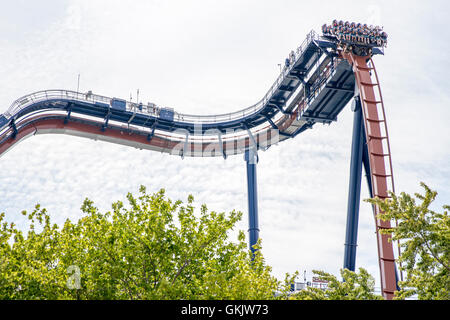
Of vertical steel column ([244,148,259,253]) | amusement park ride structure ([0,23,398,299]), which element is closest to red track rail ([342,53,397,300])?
amusement park ride structure ([0,23,398,299])

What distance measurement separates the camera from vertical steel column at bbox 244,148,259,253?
147 ft

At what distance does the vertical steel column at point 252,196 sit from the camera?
4484 centimetres

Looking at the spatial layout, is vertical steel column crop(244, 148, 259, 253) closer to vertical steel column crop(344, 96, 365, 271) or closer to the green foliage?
vertical steel column crop(344, 96, 365, 271)

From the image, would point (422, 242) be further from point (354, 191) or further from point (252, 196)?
point (252, 196)

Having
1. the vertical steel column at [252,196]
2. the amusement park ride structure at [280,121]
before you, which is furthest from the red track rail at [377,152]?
the vertical steel column at [252,196]

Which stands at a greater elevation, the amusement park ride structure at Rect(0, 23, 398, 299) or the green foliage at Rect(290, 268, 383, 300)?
the amusement park ride structure at Rect(0, 23, 398, 299)

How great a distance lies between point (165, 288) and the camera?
17.7 meters

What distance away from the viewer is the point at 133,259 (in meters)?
20.1

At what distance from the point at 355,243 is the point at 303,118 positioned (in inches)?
437

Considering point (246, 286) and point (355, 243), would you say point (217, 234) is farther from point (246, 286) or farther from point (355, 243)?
point (355, 243)

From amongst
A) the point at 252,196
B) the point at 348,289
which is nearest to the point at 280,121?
the point at 252,196

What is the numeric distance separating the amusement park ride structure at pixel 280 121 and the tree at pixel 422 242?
31.9 feet

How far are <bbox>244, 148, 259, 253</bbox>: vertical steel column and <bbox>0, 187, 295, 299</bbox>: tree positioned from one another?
22051 millimetres

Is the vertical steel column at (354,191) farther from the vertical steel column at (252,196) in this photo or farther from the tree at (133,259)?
the tree at (133,259)
